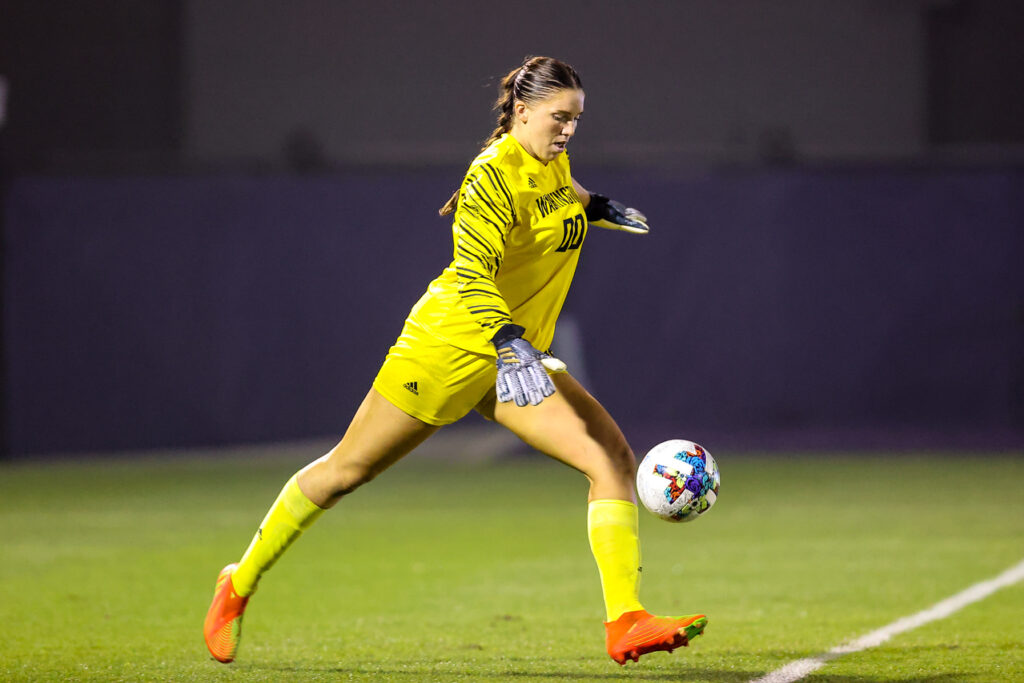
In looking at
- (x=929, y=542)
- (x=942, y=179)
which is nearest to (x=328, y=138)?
(x=942, y=179)

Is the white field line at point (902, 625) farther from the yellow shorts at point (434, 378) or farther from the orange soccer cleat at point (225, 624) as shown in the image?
the orange soccer cleat at point (225, 624)

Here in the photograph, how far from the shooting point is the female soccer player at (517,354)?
15.0 ft

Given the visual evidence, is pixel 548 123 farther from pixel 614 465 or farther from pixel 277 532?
pixel 277 532

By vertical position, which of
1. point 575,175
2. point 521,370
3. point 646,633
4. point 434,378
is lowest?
point 575,175

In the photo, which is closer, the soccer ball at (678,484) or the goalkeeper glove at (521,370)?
the goalkeeper glove at (521,370)

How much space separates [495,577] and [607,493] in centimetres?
326

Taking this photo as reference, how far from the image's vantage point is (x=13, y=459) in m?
15.9

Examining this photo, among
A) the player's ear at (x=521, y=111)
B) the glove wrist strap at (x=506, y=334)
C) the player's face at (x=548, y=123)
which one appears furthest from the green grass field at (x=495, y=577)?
the player's ear at (x=521, y=111)

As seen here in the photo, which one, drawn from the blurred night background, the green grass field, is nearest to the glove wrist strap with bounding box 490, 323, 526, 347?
the green grass field

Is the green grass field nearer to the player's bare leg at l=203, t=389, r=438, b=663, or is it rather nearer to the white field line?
the white field line

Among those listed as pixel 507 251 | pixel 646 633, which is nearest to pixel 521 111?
pixel 507 251

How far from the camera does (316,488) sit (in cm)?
523

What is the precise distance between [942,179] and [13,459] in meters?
11.8

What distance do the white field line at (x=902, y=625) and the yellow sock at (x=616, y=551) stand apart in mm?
754
